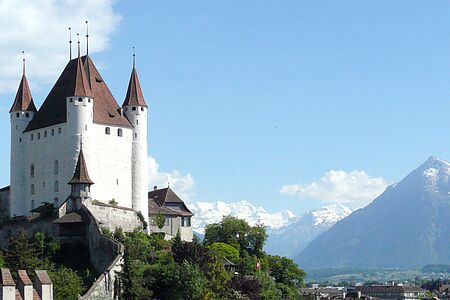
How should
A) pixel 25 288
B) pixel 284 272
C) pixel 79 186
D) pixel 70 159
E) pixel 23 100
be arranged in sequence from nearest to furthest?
1. pixel 25 288
2. pixel 79 186
3. pixel 70 159
4. pixel 23 100
5. pixel 284 272

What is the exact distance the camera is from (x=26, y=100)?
108 metres

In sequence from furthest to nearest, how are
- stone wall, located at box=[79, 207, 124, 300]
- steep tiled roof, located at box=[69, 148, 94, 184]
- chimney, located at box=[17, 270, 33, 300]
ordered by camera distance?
1. steep tiled roof, located at box=[69, 148, 94, 184]
2. stone wall, located at box=[79, 207, 124, 300]
3. chimney, located at box=[17, 270, 33, 300]

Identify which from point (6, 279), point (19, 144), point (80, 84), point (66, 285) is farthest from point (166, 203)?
point (6, 279)

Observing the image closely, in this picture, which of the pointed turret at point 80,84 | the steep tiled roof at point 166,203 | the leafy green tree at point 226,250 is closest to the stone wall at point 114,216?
the steep tiled roof at point 166,203

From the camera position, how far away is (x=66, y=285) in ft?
265

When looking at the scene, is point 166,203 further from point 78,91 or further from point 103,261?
point 103,261

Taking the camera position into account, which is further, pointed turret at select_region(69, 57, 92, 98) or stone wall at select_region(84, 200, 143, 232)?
pointed turret at select_region(69, 57, 92, 98)

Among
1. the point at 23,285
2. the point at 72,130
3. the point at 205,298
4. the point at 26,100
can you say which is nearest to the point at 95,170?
the point at 72,130

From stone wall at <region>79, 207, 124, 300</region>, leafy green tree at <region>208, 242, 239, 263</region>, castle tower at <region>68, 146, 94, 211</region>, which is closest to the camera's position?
stone wall at <region>79, 207, 124, 300</region>

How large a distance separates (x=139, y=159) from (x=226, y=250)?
13.3 meters

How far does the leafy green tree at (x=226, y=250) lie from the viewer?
10417 centimetres

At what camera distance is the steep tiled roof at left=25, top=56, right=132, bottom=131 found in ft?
332

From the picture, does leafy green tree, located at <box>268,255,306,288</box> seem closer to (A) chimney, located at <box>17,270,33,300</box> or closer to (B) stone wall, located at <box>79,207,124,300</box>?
(B) stone wall, located at <box>79,207,124,300</box>

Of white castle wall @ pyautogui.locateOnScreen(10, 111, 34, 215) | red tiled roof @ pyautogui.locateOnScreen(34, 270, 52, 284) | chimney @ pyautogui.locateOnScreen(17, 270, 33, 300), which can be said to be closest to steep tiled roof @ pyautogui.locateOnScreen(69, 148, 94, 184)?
white castle wall @ pyautogui.locateOnScreen(10, 111, 34, 215)
